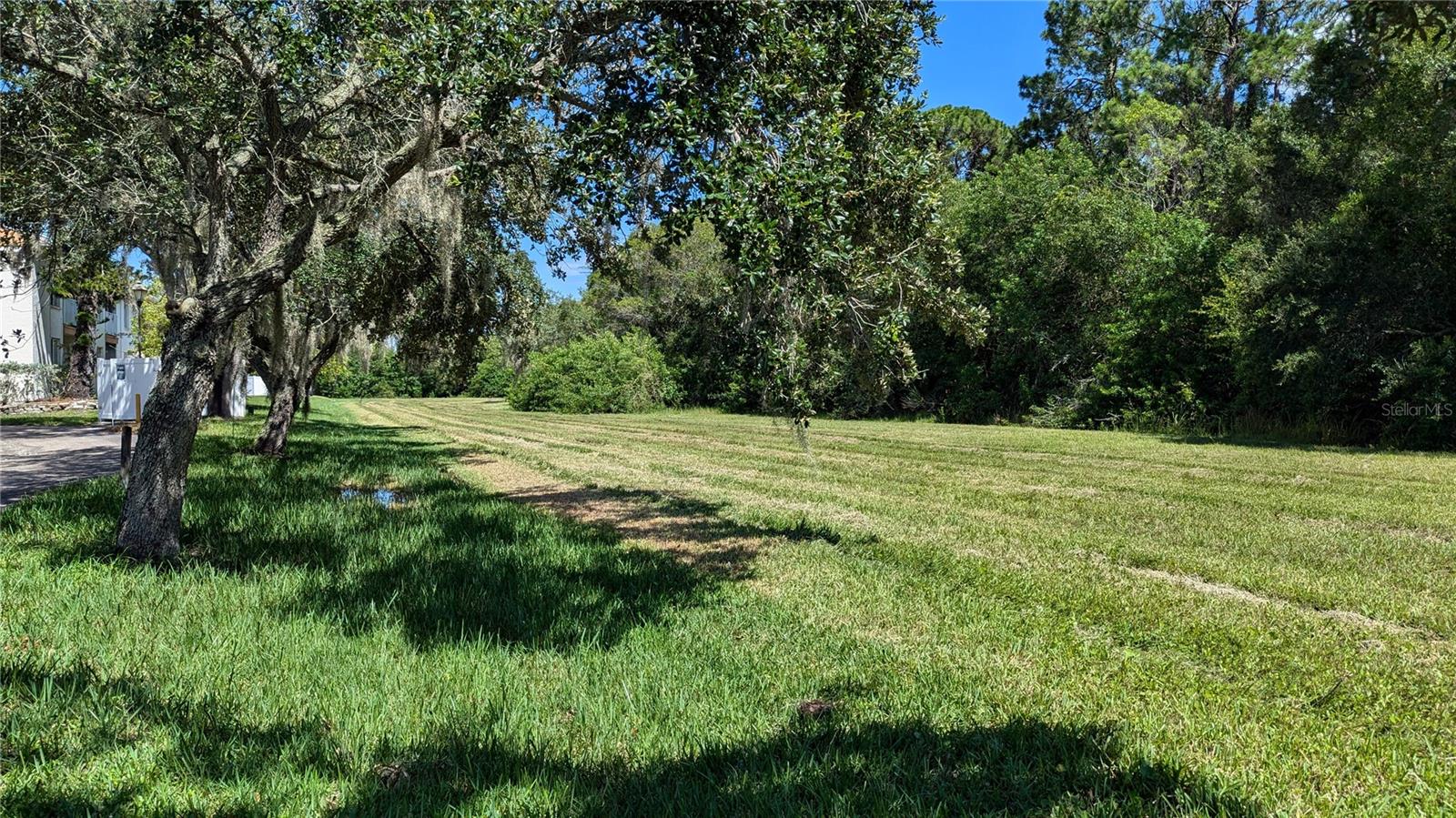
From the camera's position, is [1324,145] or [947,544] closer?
[947,544]

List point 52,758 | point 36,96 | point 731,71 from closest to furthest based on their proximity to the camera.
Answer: point 52,758, point 731,71, point 36,96

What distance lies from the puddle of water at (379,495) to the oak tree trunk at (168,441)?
2.45m

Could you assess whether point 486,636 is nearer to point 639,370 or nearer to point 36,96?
point 36,96

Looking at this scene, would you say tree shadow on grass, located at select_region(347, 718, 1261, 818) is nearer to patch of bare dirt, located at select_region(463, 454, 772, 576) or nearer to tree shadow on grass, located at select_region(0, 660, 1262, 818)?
tree shadow on grass, located at select_region(0, 660, 1262, 818)

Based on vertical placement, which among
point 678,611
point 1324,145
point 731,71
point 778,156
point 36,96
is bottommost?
point 678,611

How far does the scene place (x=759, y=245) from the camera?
4633mm

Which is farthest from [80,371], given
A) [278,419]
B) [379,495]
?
[379,495]

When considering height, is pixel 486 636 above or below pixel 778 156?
below

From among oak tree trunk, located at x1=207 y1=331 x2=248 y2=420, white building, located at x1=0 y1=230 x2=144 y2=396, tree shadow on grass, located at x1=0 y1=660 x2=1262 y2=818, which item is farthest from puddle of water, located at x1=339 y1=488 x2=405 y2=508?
oak tree trunk, located at x1=207 y1=331 x2=248 y2=420

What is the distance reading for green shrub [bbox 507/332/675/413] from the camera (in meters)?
36.5

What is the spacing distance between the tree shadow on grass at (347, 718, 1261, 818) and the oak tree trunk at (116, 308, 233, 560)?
12.6ft

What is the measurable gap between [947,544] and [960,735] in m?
3.90

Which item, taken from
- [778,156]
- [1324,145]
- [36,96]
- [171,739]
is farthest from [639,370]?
[171,739]

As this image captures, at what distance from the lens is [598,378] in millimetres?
36406
